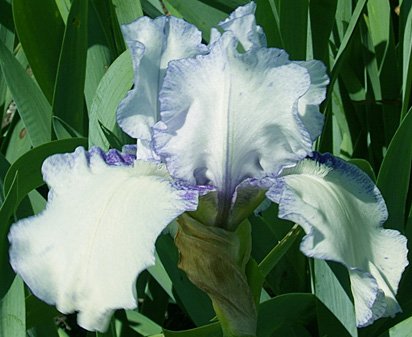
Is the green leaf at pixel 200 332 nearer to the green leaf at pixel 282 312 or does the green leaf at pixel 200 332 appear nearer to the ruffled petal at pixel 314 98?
the green leaf at pixel 282 312

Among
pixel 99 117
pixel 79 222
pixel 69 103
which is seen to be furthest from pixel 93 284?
pixel 69 103

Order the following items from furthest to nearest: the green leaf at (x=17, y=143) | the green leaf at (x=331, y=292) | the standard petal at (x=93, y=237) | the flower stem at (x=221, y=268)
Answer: the green leaf at (x=17, y=143) → the green leaf at (x=331, y=292) → the flower stem at (x=221, y=268) → the standard petal at (x=93, y=237)

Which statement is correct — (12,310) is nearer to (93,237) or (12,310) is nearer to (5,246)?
(5,246)

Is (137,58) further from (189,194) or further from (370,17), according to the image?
(370,17)

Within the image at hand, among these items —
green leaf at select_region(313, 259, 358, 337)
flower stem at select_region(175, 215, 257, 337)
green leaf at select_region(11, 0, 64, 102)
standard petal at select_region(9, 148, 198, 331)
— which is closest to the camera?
standard petal at select_region(9, 148, 198, 331)

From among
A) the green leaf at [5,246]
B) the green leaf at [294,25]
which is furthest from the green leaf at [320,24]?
the green leaf at [5,246]

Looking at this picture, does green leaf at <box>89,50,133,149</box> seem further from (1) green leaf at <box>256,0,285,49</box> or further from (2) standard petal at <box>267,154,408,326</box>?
(2) standard petal at <box>267,154,408,326</box>

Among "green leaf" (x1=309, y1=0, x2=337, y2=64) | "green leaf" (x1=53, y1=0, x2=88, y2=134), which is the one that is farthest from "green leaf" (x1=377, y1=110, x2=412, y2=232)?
"green leaf" (x1=53, y1=0, x2=88, y2=134)
